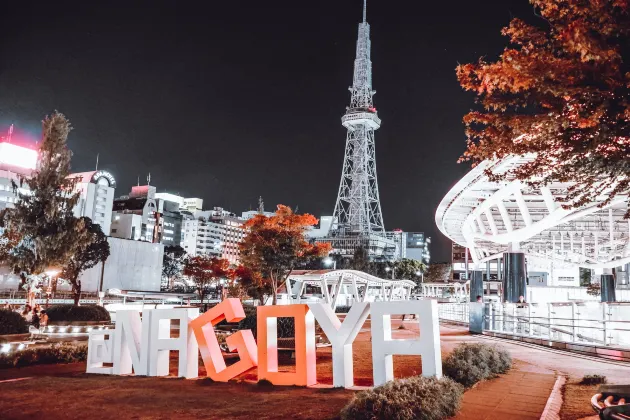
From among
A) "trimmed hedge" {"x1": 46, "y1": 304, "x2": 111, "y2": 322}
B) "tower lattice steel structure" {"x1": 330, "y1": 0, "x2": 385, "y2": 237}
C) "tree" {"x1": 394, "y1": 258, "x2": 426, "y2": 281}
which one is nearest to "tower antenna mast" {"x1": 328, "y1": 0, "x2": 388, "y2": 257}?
"tower lattice steel structure" {"x1": 330, "y1": 0, "x2": 385, "y2": 237}

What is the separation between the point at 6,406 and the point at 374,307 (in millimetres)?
6343

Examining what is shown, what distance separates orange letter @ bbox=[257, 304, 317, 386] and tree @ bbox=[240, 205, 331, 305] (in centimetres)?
2028

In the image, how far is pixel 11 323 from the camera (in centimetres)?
2045

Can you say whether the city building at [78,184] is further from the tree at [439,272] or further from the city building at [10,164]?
the tree at [439,272]

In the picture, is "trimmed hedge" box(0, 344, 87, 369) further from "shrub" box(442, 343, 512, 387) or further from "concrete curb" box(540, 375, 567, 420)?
"concrete curb" box(540, 375, 567, 420)

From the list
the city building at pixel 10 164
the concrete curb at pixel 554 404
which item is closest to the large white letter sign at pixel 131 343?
the concrete curb at pixel 554 404

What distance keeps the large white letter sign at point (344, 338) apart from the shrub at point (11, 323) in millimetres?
16147

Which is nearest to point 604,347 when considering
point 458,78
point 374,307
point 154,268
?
point 374,307

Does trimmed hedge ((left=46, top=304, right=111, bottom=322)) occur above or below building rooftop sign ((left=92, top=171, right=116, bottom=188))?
below

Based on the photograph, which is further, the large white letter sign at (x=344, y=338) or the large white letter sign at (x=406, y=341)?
the large white letter sign at (x=344, y=338)

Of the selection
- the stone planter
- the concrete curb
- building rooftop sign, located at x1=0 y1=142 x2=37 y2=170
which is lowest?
the stone planter

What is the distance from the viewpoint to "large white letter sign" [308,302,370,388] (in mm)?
9500

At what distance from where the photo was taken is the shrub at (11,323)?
20.2 m

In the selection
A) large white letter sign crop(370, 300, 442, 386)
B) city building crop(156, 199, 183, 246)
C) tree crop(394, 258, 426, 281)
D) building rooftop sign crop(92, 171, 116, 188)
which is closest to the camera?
large white letter sign crop(370, 300, 442, 386)
